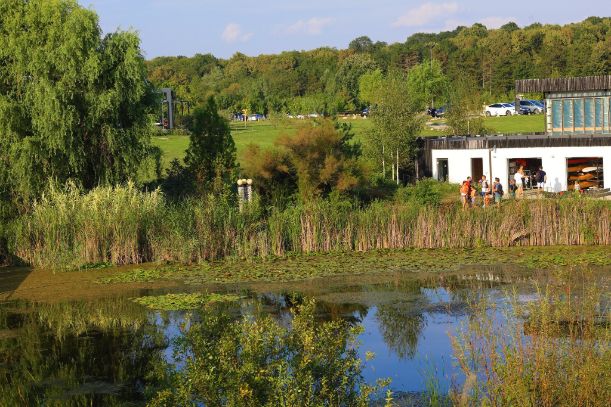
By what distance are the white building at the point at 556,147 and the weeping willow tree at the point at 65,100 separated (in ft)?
49.4

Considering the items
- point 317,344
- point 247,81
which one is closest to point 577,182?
point 317,344

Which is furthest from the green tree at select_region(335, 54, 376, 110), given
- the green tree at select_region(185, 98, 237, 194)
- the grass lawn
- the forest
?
the green tree at select_region(185, 98, 237, 194)

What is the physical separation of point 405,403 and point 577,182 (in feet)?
83.5

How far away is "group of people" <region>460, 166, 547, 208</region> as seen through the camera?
30.4 metres

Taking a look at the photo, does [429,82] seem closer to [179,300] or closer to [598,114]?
[598,114]

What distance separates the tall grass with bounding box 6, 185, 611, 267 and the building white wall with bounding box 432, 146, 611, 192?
38.3 feet

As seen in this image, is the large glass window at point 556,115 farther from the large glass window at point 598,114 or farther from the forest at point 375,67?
the forest at point 375,67

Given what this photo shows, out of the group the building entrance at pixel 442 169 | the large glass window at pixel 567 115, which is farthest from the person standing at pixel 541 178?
the building entrance at pixel 442 169

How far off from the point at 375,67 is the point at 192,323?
299 feet

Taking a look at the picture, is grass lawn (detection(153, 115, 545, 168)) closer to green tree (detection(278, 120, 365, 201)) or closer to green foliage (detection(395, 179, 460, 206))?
green foliage (detection(395, 179, 460, 206))

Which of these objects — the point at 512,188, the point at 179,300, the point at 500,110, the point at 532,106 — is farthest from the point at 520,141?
the point at 532,106

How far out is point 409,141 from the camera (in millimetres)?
40031

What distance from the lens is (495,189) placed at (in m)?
31.0

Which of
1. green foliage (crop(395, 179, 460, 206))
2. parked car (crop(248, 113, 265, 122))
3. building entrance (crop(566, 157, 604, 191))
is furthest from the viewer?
parked car (crop(248, 113, 265, 122))
